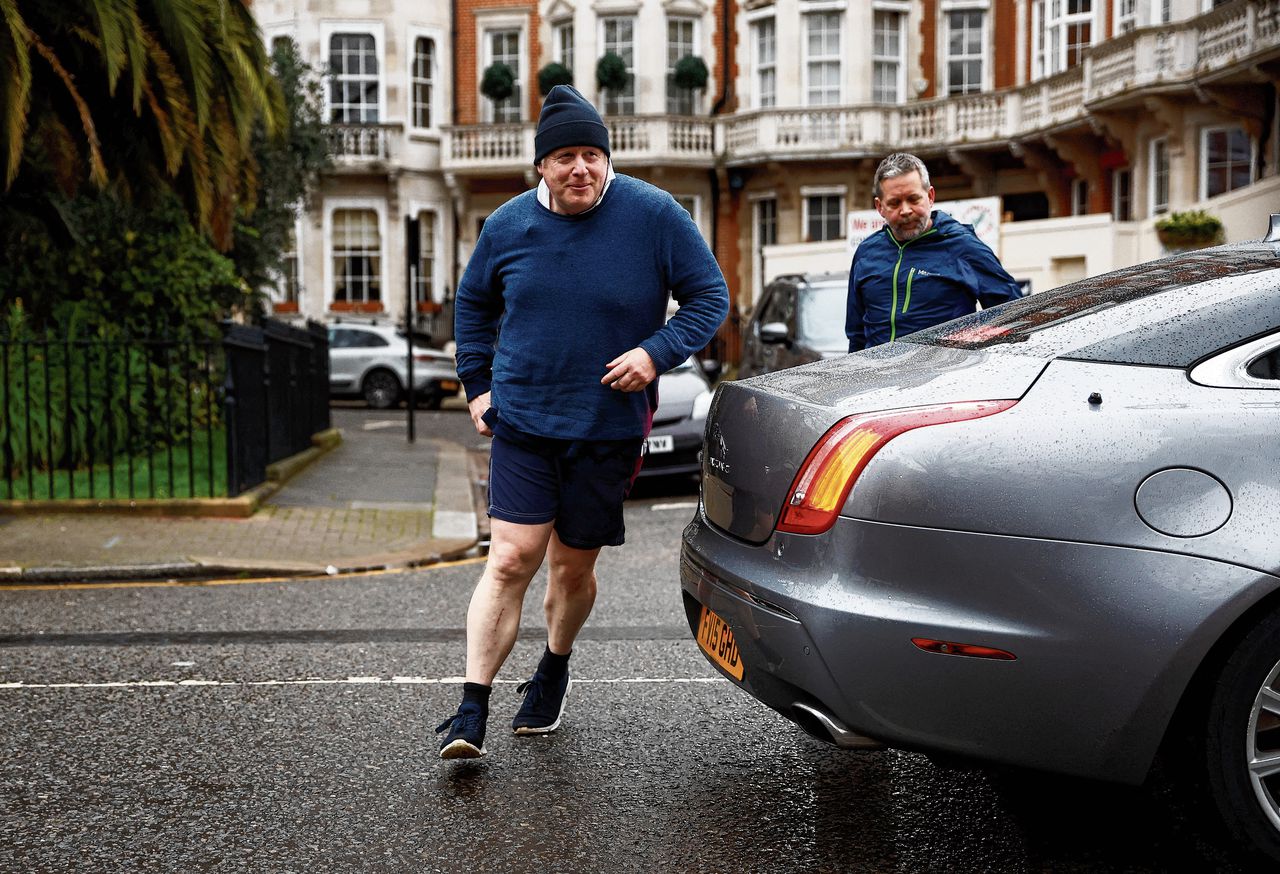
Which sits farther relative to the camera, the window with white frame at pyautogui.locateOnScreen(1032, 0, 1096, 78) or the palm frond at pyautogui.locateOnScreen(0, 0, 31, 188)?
the window with white frame at pyautogui.locateOnScreen(1032, 0, 1096, 78)

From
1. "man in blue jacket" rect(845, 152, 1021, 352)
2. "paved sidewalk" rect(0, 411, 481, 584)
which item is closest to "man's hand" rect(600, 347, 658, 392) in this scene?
"man in blue jacket" rect(845, 152, 1021, 352)

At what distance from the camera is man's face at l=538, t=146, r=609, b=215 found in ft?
14.5

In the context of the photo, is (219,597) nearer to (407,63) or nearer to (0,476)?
(0,476)

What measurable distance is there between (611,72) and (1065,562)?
32.5m

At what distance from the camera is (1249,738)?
346cm

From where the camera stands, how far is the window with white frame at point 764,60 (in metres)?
34.6

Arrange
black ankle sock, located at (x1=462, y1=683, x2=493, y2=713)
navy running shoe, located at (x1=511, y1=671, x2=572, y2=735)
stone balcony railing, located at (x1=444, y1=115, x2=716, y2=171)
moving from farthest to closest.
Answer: stone balcony railing, located at (x1=444, y1=115, x2=716, y2=171), navy running shoe, located at (x1=511, y1=671, x2=572, y2=735), black ankle sock, located at (x1=462, y1=683, x2=493, y2=713)

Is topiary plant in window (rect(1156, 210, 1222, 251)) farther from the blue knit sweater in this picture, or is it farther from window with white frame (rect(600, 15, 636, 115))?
the blue knit sweater

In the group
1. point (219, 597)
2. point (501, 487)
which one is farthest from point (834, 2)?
point (501, 487)

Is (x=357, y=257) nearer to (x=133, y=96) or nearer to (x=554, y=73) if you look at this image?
(x=554, y=73)

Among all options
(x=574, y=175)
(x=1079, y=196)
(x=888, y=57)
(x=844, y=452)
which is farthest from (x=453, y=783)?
(x=888, y=57)

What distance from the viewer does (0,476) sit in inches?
443

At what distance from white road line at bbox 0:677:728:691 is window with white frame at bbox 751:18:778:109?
2991 cm

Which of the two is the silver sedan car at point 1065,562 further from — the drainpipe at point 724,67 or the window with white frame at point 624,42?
the window with white frame at point 624,42
